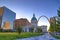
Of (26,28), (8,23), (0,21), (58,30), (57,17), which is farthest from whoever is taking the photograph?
(26,28)

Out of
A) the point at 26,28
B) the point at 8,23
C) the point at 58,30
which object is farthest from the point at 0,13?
the point at 58,30

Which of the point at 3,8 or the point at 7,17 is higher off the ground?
the point at 3,8

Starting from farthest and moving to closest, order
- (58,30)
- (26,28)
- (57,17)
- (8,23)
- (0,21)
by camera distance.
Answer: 1. (26,28)
2. (8,23)
3. (0,21)
4. (58,30)
5. (57,17)

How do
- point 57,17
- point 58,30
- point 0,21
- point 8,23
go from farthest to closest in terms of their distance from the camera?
point 8,23, point 0,21, point 58,30, point 57,17

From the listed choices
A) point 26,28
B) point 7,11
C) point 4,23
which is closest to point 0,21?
point 4,23

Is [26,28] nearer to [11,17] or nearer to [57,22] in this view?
[11,17]

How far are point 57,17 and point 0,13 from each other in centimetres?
2568

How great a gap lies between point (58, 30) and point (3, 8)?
2419 cm

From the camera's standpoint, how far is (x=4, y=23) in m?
39.9

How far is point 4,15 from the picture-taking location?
40531 millimetres

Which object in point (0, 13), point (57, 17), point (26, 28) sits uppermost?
point (0, 13)

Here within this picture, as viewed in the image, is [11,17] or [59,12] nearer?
[59,12]

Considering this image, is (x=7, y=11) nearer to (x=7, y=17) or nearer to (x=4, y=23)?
(x=7, y=17)

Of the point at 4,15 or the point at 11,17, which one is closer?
the point at 4,15
